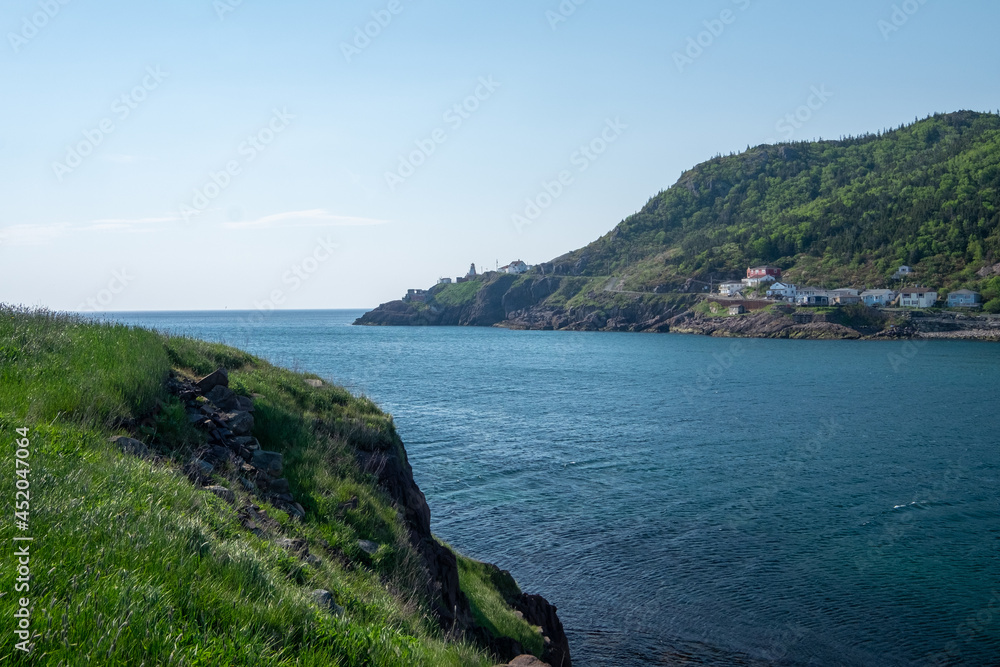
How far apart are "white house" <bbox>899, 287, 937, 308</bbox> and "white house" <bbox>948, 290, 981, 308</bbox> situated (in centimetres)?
348

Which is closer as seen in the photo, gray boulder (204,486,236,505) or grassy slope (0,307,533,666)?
grassy slope (0,307,533,666)

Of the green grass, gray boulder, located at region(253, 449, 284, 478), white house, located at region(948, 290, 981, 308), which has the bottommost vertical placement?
the green grass

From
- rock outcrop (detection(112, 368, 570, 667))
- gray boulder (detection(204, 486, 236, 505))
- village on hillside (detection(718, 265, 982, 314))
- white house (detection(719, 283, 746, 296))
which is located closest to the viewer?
gray boulder (detection(204, 486, 236, 505))

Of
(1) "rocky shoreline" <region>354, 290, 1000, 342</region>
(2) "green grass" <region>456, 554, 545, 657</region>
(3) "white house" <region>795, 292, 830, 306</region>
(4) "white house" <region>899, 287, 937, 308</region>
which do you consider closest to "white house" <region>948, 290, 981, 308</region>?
(4) "white house" <region>899, 287, 937, 308</region>

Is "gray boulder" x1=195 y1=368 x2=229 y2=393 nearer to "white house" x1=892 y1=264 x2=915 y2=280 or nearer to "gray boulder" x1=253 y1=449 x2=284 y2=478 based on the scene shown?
"gray boulder" x1=253 y1=449 x2=284 y2=478

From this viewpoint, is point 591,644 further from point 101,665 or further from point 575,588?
point 101,665

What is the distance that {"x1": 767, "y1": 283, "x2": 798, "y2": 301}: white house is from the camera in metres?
149

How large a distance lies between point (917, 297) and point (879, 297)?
680 cm

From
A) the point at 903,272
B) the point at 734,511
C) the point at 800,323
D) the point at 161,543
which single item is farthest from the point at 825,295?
the point at 161,543

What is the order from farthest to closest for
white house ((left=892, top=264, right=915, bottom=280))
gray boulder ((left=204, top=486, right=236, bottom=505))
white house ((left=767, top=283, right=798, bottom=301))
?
white house ((left=767, top=283, right=798, bottom=301)) < white house ((left=892, top=264, right=915, bottom=280)) < gray boulder ((left=204, top=486, right=236, bottom=505))

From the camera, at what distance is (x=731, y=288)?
164625mm

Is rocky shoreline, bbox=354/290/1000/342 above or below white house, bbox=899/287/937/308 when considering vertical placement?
below

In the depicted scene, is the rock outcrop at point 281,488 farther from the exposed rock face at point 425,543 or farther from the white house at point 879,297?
the white house at point 879,297

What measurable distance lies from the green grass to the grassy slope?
337mm
